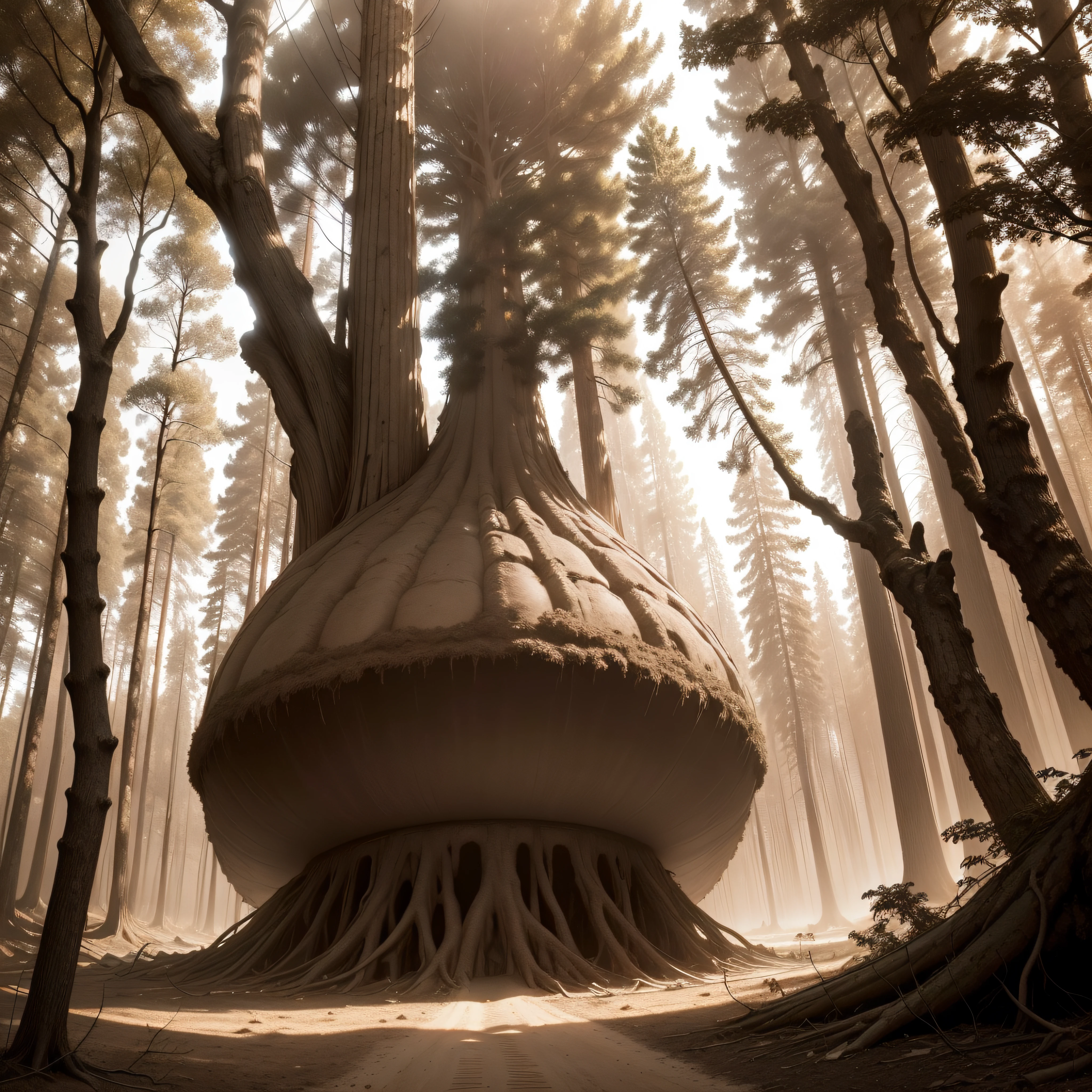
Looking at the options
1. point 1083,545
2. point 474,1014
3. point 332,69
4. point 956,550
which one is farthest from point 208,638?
point 474,1014

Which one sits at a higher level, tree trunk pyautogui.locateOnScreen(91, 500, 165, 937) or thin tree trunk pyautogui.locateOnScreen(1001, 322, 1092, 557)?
thin tree trunk pyautogui.locateOnScreen(1001, 322, 1092, 557)

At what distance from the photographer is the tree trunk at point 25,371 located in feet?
35.7

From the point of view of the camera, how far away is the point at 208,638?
2409cm

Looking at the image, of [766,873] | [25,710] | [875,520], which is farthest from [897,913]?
[25,710]

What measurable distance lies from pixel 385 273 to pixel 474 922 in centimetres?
490

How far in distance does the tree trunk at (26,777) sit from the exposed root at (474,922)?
796 centimetres

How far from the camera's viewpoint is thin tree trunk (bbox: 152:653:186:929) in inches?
621

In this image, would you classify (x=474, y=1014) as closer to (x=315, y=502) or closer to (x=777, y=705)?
(x=315, y=502)

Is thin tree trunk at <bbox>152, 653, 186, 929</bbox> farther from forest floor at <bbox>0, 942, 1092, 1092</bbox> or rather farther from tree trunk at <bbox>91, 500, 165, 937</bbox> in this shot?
forest floor at <bbox>0, 942, 1092, 1092</bbox>

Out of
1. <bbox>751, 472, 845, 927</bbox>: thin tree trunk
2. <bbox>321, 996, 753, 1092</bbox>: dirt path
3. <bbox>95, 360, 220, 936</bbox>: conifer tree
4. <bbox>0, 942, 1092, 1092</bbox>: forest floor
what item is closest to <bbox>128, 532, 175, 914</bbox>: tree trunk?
<bbox>95, 360, 220, 936</bbox>: conifer tree

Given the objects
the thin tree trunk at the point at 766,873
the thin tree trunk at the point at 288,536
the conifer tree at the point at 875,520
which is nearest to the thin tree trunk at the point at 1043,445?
the conifer tree at the point at 875,520

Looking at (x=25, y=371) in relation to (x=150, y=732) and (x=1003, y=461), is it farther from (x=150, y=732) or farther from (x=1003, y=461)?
(x=1003, y=461)

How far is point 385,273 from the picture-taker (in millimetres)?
6574

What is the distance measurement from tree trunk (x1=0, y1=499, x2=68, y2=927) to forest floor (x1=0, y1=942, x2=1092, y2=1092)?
30.5 ft
